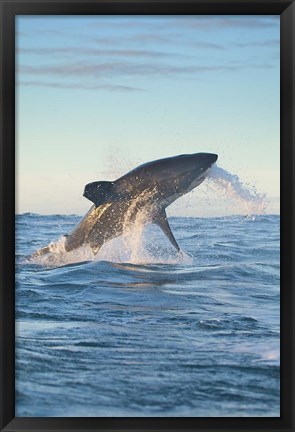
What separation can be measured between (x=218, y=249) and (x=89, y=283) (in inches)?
27.7

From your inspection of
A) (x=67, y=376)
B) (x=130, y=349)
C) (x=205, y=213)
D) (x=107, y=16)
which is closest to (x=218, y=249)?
(x=205, y=213)

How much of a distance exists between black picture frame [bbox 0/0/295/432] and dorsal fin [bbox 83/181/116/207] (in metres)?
0.39

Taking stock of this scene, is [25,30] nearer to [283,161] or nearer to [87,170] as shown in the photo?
[87,170]

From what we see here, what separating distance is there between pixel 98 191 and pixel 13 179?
0.44 m

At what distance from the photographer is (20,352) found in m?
3.22

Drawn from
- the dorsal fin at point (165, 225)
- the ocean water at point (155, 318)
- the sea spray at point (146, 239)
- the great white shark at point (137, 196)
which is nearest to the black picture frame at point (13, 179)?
the ocean water at point (155, 318)

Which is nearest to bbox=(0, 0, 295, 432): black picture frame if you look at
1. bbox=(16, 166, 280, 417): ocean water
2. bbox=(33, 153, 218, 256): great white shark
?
bbox=(16, 166, 280, 417): ocean water

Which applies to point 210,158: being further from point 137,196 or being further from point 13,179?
point 13,179

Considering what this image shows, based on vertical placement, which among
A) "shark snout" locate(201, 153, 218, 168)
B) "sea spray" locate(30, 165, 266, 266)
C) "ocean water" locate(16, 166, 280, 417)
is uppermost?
"shark snout" locate(201, 153, 218, 168)

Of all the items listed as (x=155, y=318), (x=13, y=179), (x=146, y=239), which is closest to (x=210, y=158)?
(x=146, y=239)

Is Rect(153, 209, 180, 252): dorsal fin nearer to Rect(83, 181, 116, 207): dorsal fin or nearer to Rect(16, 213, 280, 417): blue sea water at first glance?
Rect(16, 213, 280, 417): blue sea water

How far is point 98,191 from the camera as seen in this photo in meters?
3.31

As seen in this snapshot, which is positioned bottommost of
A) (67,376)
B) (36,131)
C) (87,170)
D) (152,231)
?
(67,376)

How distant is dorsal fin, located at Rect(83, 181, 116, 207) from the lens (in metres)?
3.31
